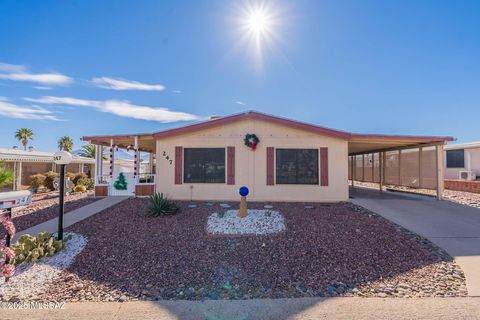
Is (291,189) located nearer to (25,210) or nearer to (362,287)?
(362,287)

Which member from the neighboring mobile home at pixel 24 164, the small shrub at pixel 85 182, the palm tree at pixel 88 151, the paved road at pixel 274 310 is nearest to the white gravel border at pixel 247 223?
the paved road at pixel 274 310

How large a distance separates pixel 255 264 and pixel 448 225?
5714mm

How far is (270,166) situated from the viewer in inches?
368

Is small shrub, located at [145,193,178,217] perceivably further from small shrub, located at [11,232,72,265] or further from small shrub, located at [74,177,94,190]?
small shrub, located at [74,177,94,190]

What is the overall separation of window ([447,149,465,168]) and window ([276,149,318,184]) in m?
15.3

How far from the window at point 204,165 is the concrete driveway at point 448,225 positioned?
5603 mm

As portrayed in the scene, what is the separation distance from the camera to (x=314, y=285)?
3.45 metres

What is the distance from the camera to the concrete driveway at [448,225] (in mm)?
4068

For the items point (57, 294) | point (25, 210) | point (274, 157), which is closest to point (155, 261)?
point (57, 294)

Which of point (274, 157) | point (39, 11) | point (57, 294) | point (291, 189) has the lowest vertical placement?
point (57, 294)

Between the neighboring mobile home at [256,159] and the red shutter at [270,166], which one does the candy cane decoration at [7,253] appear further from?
the red shutter at [270,166]

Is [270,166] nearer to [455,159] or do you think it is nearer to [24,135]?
[455,159]

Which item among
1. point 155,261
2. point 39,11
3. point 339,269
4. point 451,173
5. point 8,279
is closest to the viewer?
point 8,279

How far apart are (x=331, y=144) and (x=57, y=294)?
9.10 m
